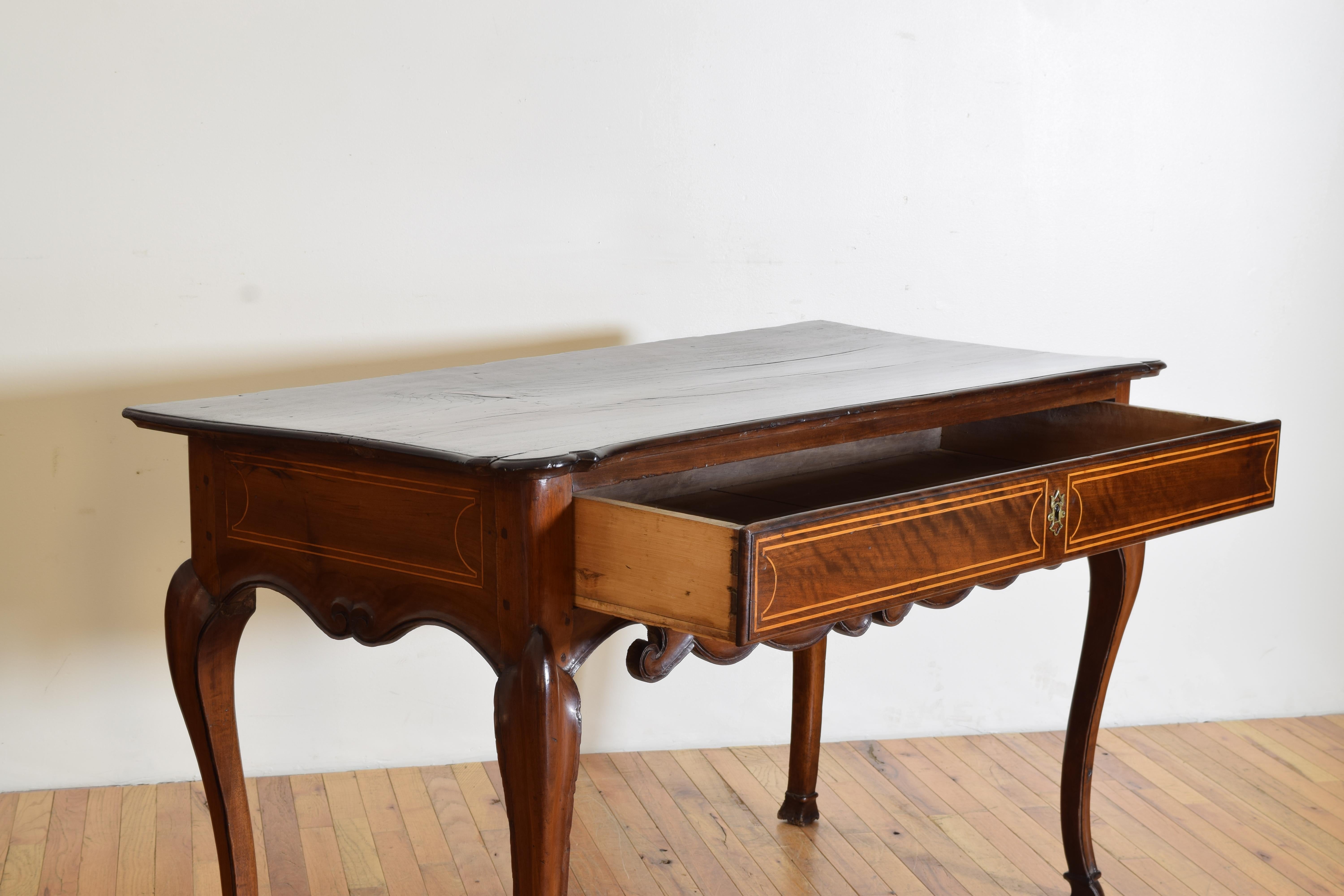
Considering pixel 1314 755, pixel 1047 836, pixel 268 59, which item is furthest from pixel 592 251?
pixel 1314 755

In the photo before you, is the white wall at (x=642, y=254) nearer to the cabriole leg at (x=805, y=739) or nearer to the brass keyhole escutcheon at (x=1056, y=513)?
the cabriole leg at (x=805, y=739)

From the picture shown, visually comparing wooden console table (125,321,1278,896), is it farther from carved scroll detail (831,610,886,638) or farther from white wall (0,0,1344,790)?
white wall (0,0,1344,790)

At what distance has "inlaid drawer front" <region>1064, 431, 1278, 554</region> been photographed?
5.26 ft

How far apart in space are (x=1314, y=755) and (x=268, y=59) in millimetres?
2326

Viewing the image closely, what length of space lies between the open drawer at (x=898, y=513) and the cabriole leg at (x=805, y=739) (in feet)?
1.52

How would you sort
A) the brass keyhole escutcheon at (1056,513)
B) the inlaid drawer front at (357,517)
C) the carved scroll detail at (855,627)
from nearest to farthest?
the inlaid drawer front at (357,517) → the brass keyhole escutcheon at (1056,513) → the carved scroll detail at (855,627)

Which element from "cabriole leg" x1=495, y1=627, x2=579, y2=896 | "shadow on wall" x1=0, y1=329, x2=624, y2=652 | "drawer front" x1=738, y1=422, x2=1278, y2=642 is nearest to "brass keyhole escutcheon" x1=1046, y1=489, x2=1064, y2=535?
"drawer front" x1=738, y1=422, x2=1278, y2=642

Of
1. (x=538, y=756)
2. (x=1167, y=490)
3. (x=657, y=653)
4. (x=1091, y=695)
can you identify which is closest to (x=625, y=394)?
(x=657, y=653)

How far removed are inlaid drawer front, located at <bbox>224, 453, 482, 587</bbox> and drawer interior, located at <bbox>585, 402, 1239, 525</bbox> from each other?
29 centimetres

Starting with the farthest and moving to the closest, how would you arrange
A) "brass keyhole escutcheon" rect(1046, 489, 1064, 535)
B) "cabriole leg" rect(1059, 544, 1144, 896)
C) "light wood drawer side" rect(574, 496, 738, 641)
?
1. "cabriole leg" rect(1059, 544, 1144, 896)
2. "brass keyhole escutcheon" rect(1046, 489, 1064, 535)
3. "light wood drawer side" rect(574, 496, 738, 641)

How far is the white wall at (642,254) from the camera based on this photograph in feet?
7.55

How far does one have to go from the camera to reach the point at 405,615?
4.72ft

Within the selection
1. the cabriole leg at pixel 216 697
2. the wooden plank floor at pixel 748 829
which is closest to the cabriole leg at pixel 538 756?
the cabriole leg at pixel 216 697

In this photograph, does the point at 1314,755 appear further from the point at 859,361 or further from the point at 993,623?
the point at 859,361
